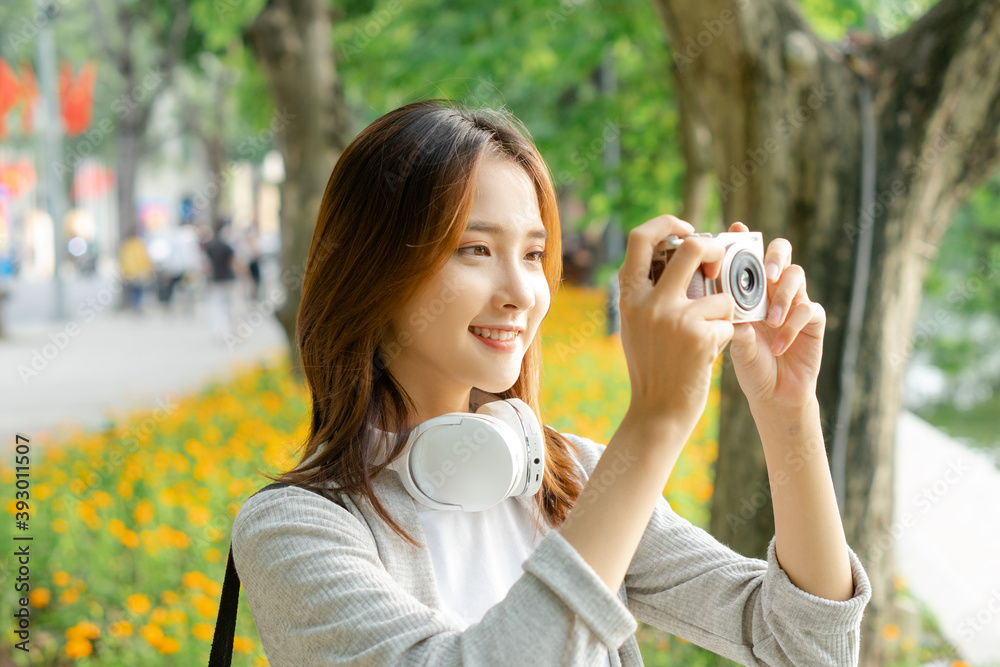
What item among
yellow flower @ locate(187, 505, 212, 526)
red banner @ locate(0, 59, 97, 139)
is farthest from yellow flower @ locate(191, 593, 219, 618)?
red banner @ locate(0, 59, 97, 139)

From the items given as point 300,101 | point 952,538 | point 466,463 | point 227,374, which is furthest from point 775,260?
point 227,374

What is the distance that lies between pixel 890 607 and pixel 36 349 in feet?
40.5

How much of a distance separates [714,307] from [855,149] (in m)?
2.32

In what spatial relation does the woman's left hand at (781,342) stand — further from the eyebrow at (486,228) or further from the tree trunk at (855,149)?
the tree trunk at (855,149)

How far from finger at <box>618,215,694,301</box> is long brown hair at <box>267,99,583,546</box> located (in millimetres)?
349

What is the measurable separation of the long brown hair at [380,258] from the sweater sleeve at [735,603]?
0.19 m

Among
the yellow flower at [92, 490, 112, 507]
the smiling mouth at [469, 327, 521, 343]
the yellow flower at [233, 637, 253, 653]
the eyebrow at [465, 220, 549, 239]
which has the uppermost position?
the eyebrow at [465, 220, 549, 239]

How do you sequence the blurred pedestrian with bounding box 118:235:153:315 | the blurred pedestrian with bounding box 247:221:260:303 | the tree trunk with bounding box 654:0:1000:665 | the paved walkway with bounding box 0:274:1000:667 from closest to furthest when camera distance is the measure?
the tree trunk with bounding box 654:0:1000:665
the paved walkway with bounding box 0:274:1000:667
the blurred pedestrian with bounding box 118:235:153:315
the blurred pedestrian with bounding box 247:221:260:303

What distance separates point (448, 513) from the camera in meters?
1.50

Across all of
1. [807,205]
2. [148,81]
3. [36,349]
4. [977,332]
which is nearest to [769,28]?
[807,205]

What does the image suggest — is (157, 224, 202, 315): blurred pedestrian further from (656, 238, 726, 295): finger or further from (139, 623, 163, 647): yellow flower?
(656, 238, 726, 295): finger

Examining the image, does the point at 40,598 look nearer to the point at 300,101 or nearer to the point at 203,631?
the point at 203,631

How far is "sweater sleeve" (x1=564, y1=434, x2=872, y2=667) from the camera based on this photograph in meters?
1.42

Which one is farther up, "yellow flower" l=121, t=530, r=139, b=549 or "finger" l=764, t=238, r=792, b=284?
"finger" l=764, t=238, r=792, b=284
